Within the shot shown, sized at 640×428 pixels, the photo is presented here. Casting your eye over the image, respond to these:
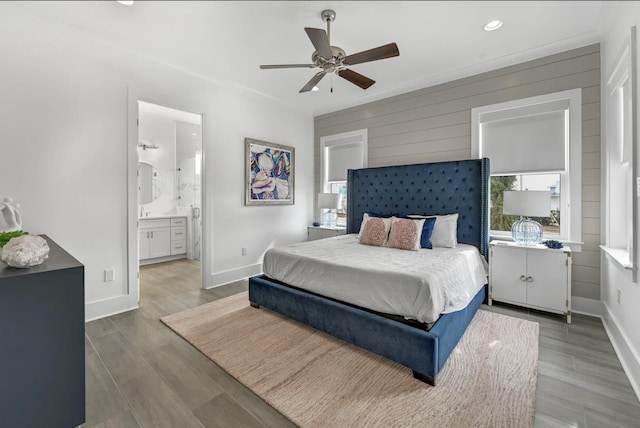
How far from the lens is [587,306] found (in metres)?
3.07

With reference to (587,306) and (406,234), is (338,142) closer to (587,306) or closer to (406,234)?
(406,234)

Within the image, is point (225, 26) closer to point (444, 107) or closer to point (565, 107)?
point (444, 107)

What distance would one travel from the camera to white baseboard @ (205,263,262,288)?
4098 mm

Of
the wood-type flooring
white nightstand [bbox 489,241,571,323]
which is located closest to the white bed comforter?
white nightstand [bbox 489,241,571,323]

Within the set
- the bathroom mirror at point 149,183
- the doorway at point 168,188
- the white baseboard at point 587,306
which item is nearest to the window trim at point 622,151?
the white baseboard at point 587,306

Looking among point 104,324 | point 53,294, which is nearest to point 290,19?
point 53,294

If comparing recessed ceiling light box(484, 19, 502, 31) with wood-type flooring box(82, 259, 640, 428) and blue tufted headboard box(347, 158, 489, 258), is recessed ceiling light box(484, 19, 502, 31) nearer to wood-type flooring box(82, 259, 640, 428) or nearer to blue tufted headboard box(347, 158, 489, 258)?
blue tufted headboard box(347, 158, 489, 258)

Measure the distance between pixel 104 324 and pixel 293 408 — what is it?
2.33m

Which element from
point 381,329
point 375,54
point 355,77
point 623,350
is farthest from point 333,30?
point 623,350

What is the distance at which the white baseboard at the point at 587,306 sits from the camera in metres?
3.00

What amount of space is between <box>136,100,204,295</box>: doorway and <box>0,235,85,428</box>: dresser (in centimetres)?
398

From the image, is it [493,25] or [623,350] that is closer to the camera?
[623,350]

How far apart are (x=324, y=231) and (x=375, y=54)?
327cm

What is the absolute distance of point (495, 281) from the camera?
10.9 feet
